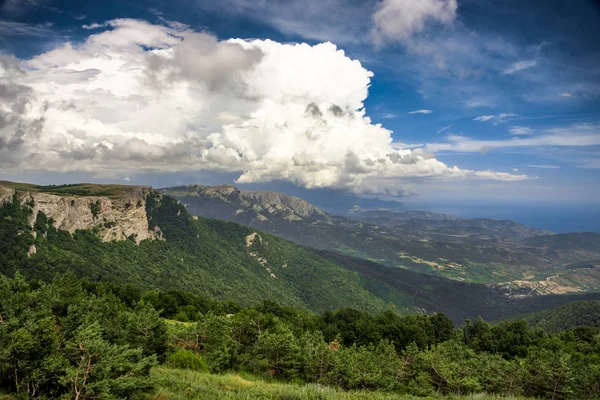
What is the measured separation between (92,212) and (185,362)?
537 ft

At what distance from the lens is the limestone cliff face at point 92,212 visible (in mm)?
134125

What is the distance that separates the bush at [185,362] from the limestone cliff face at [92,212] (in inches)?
5490

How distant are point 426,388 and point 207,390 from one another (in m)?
20.6

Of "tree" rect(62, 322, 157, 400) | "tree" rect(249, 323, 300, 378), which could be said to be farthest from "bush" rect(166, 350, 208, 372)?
"tree" rect(62, 322, 157, 400)

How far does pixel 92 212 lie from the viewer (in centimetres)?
16000

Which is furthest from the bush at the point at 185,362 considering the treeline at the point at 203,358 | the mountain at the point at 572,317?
the mountain at the point at 572,317

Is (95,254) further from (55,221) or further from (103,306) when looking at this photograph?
(103,306)

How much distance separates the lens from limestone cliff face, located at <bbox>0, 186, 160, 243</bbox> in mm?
134125

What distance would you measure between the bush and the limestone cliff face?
13945cm

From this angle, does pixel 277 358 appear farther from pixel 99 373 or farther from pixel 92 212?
pixel 92 212

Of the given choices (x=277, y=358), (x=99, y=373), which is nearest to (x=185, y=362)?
(x=277, y=358)

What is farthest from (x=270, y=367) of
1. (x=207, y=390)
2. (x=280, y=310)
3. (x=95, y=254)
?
(x=95, y=254)

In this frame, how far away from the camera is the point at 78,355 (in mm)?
14320

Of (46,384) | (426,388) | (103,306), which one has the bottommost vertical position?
(426,388)
